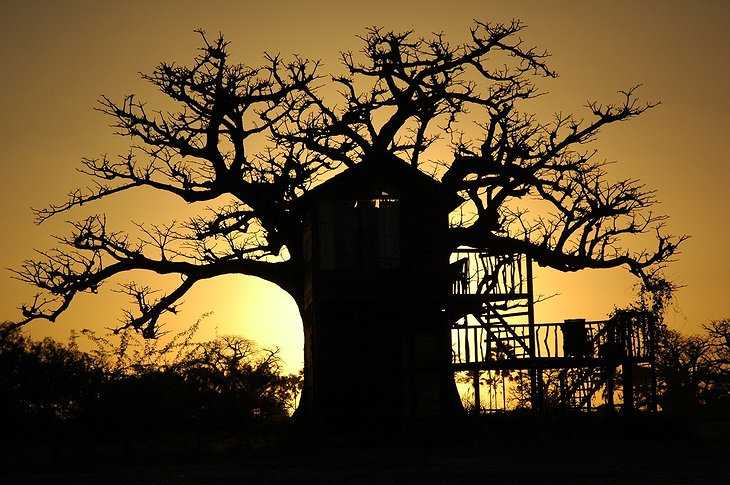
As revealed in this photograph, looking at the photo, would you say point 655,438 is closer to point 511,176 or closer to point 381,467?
point 381,467

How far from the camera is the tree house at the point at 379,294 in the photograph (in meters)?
31.4

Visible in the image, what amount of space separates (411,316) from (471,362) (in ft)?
7.32

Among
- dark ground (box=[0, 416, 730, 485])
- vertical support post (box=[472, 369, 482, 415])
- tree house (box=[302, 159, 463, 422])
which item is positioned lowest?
dark ground (box=[0, 416, 730, 485])

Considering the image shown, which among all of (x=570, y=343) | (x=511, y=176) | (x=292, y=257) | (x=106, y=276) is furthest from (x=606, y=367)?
(x=106, y=276)

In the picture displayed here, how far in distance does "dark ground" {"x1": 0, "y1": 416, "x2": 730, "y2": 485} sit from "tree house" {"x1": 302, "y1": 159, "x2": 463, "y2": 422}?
53.7 inches

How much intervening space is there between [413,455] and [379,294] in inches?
232

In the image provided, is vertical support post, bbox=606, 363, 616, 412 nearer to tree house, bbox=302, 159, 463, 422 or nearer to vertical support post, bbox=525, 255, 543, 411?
vertical support post, bbox=525, 255, 543, 411

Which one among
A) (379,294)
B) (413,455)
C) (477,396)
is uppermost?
(379,294)

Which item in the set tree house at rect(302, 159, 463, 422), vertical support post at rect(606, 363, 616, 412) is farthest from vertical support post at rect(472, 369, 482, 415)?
vertical support post at rect(606, 363, 616, 412)

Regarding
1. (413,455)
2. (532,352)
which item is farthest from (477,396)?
(413,455)

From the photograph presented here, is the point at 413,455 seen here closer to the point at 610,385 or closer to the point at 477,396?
the point at 610,385

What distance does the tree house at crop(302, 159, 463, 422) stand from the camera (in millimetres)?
31359

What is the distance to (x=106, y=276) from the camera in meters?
36.9

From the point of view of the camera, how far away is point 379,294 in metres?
31.3
